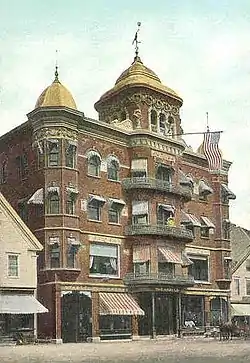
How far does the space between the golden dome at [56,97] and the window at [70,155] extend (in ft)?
8.90

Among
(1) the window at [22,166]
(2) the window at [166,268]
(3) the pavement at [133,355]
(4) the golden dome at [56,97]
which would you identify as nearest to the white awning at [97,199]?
(1) the window at [22,166]

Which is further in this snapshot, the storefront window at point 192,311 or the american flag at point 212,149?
the storefront window at point 192,311

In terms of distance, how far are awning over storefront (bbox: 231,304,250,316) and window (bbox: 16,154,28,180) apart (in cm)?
2664

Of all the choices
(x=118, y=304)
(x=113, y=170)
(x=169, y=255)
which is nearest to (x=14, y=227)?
(x=118, y=304)

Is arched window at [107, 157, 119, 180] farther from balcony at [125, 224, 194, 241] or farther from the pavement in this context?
the pavement

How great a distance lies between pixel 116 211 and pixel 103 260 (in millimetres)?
3774

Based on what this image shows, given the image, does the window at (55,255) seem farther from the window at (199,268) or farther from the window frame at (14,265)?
the window at (199,268)

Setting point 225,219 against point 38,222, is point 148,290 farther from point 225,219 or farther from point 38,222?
point 225,219

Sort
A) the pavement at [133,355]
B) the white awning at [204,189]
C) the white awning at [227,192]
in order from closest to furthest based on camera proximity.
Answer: the pavement at [133,355]
the white awning at [204,189]
the white awning at [227,192]

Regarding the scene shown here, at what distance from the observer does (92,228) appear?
48969 mm

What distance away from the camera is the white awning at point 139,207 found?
5162 centimetres

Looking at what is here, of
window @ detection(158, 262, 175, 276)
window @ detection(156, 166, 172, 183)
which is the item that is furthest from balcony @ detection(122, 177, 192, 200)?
window @ detection(158, 262, 175, 276)

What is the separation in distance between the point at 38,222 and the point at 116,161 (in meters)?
7.62

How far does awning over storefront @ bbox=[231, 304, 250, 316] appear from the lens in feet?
220
